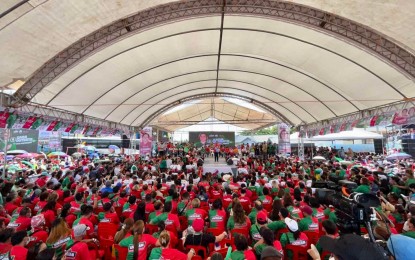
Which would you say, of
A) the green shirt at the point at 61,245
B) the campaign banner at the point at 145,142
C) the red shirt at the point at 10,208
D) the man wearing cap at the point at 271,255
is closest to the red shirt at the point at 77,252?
the green shirt at the point at 61,245

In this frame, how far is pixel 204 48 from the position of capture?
12.1 meters

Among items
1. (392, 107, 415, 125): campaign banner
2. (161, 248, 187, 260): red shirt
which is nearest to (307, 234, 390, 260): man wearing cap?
(161, 248, 187, 260): red shirt

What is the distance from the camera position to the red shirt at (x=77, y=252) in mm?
3150

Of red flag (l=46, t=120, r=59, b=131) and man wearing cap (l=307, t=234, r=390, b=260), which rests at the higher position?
red flag (l=46, t=120, r=59, b=131)

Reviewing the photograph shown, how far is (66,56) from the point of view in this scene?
8.94 meters

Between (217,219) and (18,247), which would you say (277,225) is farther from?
(18,247)

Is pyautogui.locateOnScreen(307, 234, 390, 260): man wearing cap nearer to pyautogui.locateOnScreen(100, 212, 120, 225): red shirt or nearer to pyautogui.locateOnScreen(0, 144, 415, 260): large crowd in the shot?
pyautogui.locateOnScreen(0, 144, 415, 260): large crowd

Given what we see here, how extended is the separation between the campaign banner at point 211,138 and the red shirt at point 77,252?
2131cm

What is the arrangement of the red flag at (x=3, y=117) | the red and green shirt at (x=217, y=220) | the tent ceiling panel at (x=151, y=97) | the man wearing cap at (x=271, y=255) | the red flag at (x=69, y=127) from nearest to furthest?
the man wearing cap at (x=271, y=255)
the red and green shirt at (x=217, y=220)
the red flag at (x=3, y=117)
the red flag at (x=69, y=127)
the tent ceiling panel at (x=151, y=97)

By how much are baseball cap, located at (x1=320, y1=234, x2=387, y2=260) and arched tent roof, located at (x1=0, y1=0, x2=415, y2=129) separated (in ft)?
23.6

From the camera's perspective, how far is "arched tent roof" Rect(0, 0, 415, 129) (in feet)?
22.9

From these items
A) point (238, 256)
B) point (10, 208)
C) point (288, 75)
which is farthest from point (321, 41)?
point (10, 208)

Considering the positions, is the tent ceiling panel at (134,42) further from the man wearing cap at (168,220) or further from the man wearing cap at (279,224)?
the man wearing cap at (279,224)

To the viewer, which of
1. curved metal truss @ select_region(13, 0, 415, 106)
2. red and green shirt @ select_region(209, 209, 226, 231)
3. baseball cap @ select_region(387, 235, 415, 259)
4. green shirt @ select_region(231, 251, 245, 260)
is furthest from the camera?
curved metal truss @ select_region(13, 0, 415, 106)
